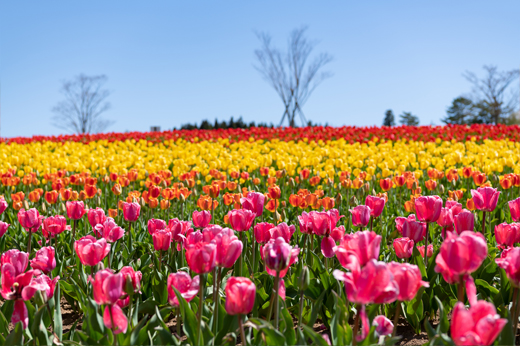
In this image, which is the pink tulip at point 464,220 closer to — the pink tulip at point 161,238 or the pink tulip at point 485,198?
the pink tulip at point 485,198

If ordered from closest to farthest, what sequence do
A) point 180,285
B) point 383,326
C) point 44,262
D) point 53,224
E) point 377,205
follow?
point 383,326 → point 180,285 → point 44,262 → point 377,205 → point 53,224

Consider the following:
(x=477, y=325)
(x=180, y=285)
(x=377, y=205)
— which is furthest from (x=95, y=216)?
(x=477, y=325)

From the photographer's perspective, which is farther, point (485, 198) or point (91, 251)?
point (485, 198)

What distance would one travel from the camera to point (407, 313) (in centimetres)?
243

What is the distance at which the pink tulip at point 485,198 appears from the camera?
2.68 meters

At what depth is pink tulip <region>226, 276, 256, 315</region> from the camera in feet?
4.62

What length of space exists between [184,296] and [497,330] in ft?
3.82

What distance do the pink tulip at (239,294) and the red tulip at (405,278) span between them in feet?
1.56

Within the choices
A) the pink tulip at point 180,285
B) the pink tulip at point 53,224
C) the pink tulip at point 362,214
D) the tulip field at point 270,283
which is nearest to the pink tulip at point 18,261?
the tulip field at point 270,283

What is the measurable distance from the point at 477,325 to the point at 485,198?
1873 millimetres

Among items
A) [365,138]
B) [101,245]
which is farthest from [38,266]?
[365,138]

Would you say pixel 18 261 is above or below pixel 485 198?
below

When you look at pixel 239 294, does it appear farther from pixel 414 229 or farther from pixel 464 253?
pixel 414 229

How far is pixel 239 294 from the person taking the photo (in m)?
1.41
